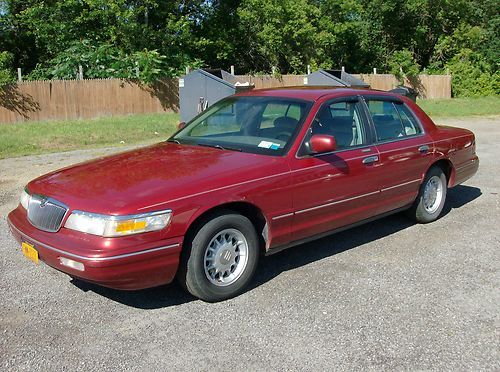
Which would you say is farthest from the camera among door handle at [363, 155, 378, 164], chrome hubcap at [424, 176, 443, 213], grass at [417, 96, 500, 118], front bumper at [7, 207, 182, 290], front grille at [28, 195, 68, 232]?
grass at [417, 96, 500, 118]

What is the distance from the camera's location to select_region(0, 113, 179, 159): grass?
13.4 m

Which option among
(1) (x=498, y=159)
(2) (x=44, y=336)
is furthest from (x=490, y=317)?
(1) (x=498, y=159)

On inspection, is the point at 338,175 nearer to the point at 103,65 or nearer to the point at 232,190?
the point at 232,190

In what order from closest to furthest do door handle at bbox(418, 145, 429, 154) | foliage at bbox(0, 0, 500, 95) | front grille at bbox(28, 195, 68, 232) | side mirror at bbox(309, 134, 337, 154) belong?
A: front grille at bbox(28, 195, 68, 232) < side mirror at bbox(309, 134, 337, 154) < door handle at bbox(418, 145, 429, 154) < foliage at bbox(0, 0, 500, 95)

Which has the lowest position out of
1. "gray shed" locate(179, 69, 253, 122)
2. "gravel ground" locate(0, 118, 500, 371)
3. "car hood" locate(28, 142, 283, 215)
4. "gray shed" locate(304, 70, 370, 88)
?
"gravel ground" locate(0, 118, 500, 371)

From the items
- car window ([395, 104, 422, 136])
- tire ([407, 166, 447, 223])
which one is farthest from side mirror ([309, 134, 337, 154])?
tire ([407, 166, 447, 223])

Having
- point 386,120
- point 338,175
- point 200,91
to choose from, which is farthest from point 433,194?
point 200,91

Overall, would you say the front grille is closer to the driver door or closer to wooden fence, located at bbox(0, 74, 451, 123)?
the driver door

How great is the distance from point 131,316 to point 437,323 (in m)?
2.15

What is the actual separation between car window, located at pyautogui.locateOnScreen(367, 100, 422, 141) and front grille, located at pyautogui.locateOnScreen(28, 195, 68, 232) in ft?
10.1

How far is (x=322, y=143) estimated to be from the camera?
4.47 m

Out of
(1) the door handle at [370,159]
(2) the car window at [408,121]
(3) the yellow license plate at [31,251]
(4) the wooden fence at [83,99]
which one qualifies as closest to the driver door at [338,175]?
(1) the door handle at [370,159]

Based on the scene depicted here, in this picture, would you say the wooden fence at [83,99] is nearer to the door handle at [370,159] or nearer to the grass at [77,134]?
the grass at [77,134]

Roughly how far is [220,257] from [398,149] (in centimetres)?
237
